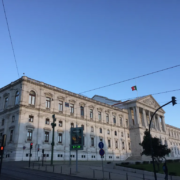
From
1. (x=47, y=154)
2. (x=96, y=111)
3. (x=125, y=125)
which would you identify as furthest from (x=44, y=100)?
(x=125, y=125)

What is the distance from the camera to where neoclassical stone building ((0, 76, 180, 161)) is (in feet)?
125

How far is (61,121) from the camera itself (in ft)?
150

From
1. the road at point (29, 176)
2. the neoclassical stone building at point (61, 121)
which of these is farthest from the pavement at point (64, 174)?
the neoclassical stone building at point (61, 121)

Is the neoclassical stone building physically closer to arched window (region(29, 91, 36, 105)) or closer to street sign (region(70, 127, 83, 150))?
arched window (region(29, 91, 36, 105))

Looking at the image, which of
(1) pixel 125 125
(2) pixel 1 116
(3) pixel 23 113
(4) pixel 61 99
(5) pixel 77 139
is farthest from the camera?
(1) pixel 125 125

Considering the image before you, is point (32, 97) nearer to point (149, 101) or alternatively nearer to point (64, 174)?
point (64, 174)

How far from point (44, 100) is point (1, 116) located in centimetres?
999

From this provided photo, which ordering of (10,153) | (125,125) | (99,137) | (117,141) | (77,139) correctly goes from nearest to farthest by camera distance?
(77,139) < (10,153) < (99,137) < (117,141) < (125,125)

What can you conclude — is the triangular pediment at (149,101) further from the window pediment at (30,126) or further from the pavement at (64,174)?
the pavement at (64,174)

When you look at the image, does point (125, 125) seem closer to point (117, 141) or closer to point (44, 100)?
point (117, 141)

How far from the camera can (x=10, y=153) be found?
35562 millimetres

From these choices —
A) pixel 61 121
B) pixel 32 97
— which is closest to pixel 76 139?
pixel 32 97

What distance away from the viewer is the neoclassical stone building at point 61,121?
38062 mm

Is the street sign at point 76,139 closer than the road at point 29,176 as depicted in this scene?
No
